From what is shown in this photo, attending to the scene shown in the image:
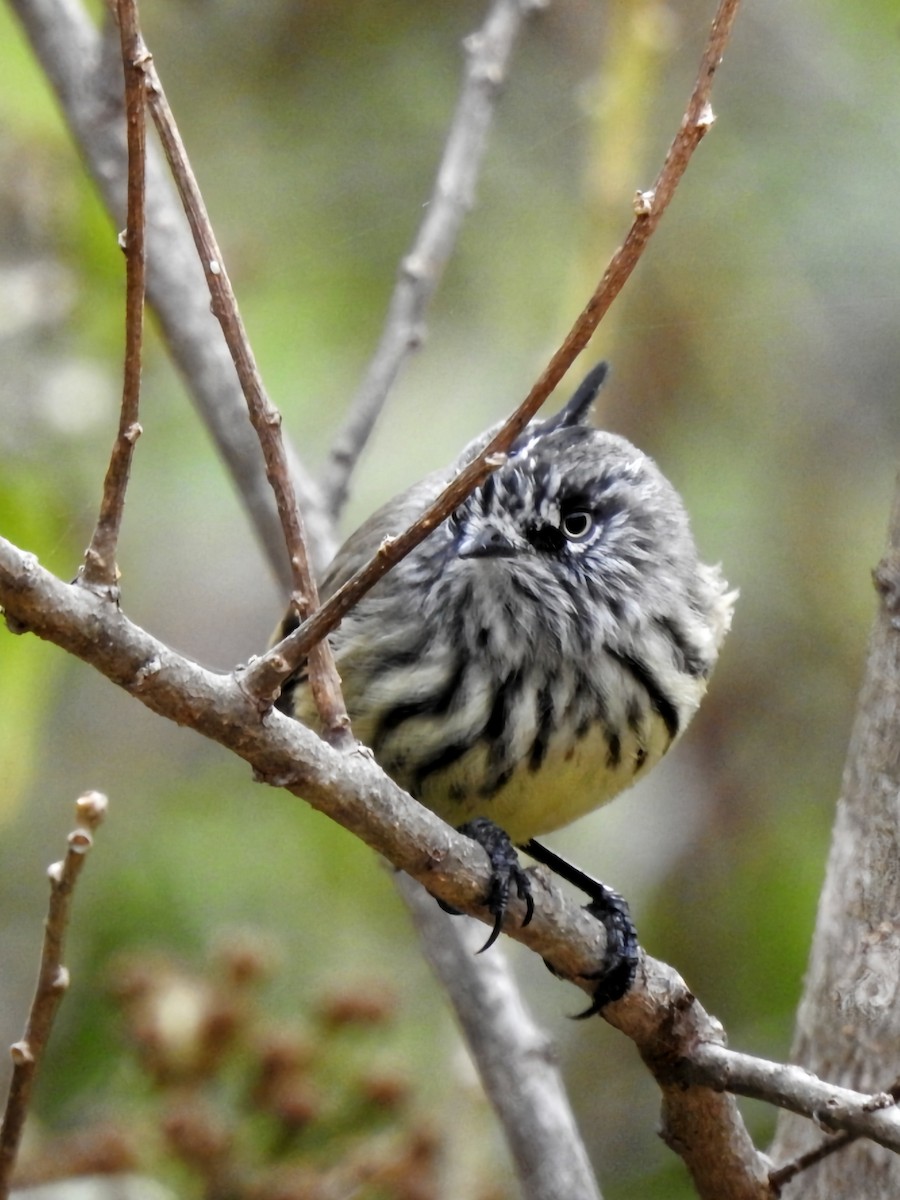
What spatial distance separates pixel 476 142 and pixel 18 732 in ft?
5.30

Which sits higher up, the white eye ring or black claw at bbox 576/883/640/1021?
the white eye ring

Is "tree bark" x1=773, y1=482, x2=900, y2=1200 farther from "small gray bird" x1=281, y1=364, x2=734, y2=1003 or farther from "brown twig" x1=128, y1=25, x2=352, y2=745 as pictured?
"brown twig" x1=128, y1=25, x2=352, y2=745

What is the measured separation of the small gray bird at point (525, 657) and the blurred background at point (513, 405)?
3.11ft

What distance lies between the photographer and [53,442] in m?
3.84

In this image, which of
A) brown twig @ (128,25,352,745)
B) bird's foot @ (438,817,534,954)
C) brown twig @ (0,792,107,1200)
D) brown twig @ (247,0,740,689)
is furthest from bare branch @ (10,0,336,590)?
brown twig @ (247,0,740,689)

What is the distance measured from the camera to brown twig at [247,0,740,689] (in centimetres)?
180

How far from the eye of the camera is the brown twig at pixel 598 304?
1.80 meters

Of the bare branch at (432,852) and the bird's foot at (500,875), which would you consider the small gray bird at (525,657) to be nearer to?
the bird's foot at (500,875)

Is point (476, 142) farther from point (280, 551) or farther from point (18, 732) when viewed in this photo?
point (18, 732)

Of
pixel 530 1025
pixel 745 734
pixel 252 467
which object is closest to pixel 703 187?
pixel 745 734

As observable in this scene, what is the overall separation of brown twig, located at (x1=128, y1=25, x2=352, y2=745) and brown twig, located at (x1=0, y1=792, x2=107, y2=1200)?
28 cm

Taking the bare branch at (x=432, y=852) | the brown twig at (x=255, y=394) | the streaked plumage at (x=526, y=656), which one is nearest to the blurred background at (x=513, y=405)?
the streaked plumage at (x=526, y=656)

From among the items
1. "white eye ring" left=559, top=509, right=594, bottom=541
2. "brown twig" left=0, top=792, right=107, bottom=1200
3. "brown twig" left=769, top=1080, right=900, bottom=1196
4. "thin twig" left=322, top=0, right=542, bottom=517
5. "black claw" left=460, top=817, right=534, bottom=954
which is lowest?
"brown twig" left=769, top=1080, right=900, bottom=1196

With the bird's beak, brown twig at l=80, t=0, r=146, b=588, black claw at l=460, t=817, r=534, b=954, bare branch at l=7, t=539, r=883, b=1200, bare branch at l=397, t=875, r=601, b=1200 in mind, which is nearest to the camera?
brown twig at l=80, t=0, r=146, b=588
